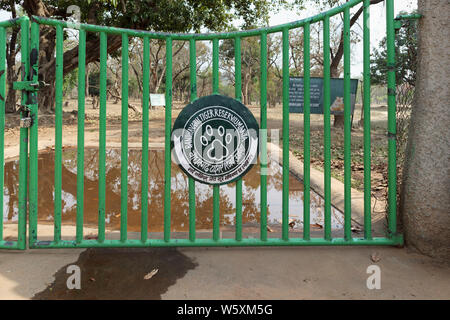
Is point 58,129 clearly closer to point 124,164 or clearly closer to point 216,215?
point 124,164

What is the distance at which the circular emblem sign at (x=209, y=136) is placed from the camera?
3.13m

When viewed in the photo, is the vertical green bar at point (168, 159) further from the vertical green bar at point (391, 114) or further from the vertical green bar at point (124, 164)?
the vertical green bar at point (391, 114)

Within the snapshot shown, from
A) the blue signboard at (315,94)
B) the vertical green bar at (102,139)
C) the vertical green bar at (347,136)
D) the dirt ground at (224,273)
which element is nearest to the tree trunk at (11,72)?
the blue signboard at (315,94)

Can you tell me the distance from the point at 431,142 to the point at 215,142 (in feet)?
5.76

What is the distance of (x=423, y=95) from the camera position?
3.08 m

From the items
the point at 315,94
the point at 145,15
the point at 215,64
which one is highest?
the point at 145,15

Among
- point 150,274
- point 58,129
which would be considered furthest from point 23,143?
point 150,274

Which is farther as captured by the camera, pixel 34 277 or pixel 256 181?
pixel 256 181

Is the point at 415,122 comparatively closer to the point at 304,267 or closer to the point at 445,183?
the point at 445,183

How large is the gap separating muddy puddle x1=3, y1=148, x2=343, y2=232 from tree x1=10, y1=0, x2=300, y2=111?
729 cm

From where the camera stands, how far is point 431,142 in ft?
9.89

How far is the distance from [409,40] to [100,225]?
10.5 feet

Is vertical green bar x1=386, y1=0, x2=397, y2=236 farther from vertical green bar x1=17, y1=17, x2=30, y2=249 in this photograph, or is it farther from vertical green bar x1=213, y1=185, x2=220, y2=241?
vertical green bar x1=17, y1=17, x2=30, y2=249

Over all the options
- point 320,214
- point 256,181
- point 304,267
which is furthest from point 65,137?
point 304,267
